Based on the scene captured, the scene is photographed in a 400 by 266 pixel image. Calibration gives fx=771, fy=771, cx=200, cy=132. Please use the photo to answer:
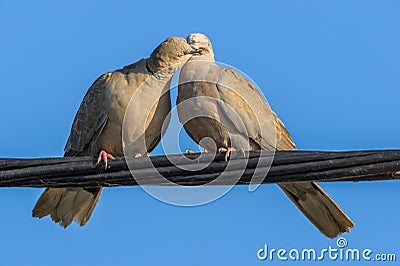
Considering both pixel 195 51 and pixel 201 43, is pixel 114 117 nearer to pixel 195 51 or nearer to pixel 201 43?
pixel 195 51

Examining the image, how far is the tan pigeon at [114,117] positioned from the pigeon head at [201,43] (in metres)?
0.56

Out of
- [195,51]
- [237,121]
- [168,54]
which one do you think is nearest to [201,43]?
[195,51]

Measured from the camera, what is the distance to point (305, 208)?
6.91 meters

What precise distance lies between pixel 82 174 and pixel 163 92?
8.14 feet

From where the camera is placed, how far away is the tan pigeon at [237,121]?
6.74m

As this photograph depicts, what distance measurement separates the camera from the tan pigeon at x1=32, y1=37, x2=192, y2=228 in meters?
6.84

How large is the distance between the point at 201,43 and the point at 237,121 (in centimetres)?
154

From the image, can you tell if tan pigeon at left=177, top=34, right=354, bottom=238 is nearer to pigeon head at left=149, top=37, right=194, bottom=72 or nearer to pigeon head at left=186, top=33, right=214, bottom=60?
pigeon head at left=149, top=37, right=194, bottom=72

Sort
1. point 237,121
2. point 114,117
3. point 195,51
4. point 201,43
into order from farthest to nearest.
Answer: point 201,43 < point 195,51 < point 114,117 < point 237,121

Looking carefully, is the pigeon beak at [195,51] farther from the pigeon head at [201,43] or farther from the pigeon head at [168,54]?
the pigeon head at [168,54]

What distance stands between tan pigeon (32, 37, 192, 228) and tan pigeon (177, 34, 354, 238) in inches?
7.8

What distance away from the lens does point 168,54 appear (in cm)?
709

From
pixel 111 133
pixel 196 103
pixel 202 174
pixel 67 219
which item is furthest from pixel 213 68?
pixel 202 174

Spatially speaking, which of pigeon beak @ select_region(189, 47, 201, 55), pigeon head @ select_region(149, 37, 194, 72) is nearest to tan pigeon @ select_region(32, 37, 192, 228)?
pigeon head @ select_region(149, 37, 194, 72)
